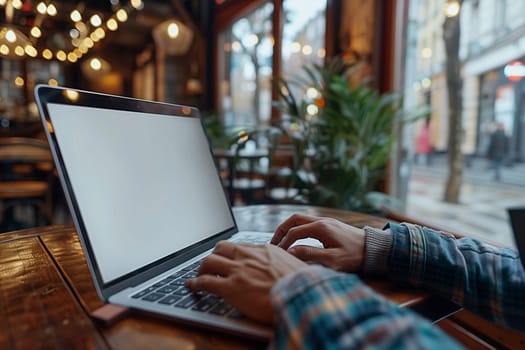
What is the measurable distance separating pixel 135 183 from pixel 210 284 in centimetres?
22

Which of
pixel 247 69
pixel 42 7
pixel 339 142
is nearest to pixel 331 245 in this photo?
pixel 339 142

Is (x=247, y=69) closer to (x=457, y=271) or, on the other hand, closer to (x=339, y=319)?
(x=457, y=271)

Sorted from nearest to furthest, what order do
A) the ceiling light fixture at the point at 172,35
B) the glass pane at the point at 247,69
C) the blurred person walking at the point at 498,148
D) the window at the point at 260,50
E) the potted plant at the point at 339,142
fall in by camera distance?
the potted plant at the point at 339,142
the blurred person walking at the point at 498,148
the ceiling light fixture at the point at 172,35
the window at the point at 260,50
the glass pane at the point at 247,69

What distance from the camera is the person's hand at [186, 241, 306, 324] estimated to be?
40 centimetres

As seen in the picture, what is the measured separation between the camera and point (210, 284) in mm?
441

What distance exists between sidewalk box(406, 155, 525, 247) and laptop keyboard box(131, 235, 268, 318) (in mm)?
2183

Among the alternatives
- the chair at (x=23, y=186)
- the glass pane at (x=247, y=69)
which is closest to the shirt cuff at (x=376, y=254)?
the chair at (x=23, y=186)

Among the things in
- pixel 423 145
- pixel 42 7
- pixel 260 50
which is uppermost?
pixel 260 50

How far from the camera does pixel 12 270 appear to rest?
1.90 feet

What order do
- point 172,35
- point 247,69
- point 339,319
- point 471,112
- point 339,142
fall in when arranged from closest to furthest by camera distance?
point 339,319, point 339,142, point 471,112, point 172,35, point 247,69

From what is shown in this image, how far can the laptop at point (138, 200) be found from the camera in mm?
447

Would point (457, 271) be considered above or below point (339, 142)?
below

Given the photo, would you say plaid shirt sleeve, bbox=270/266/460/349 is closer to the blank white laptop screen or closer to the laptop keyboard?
the laptop keyboard

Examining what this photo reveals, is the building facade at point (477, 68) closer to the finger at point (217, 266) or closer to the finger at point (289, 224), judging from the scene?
the finger at point (289, 224)
